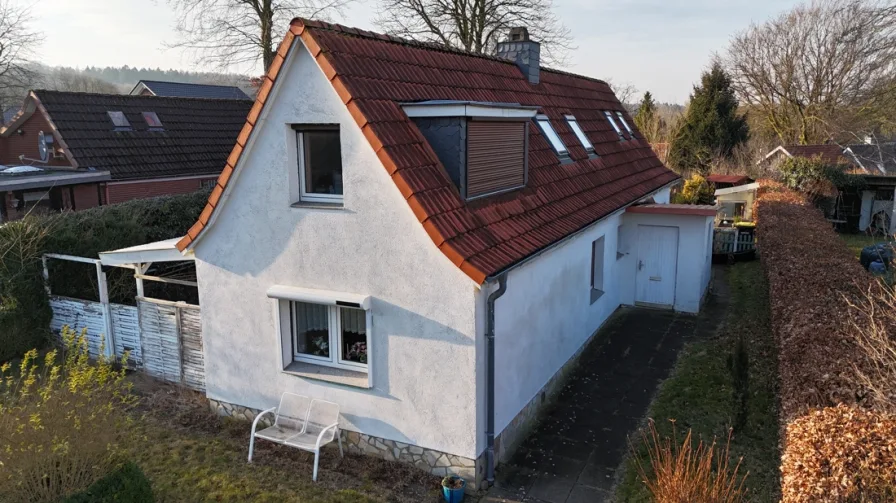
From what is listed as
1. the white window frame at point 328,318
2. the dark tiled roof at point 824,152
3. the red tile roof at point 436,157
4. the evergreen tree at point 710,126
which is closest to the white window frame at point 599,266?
the red tile roof at point 436,157

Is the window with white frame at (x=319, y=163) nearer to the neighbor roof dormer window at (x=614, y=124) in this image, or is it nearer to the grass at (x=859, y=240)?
the neighbor roof dormer window at (x=614, y=124)

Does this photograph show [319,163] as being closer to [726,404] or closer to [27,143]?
[726,404]

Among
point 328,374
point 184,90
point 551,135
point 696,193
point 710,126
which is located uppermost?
point 184,90

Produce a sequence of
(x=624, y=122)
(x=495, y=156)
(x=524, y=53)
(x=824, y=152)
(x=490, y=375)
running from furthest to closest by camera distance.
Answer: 1. (x=824, y=152)
2. (x=624, y=122)
3. (x=524, y=53)
4. (x=495, y=156)
5. (x=490, y=375)

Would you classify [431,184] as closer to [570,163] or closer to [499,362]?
[499,362]

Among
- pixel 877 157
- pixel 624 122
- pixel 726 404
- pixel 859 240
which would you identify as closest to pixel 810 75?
pixel 877 157

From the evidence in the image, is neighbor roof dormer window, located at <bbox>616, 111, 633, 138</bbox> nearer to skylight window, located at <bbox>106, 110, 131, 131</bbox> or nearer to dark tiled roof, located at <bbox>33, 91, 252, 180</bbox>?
dark tiled roof, located at <bbox>33, 91, 252, 180</bbox>

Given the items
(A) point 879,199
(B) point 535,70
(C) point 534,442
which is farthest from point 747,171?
(C) point 534,442
